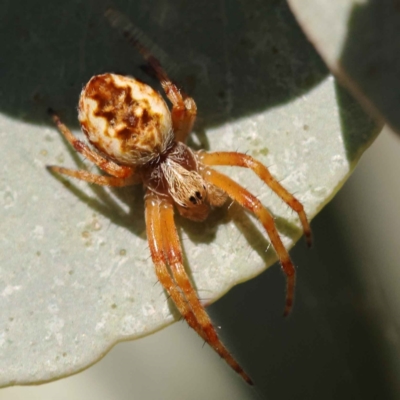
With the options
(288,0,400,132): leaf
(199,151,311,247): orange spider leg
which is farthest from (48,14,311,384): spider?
(288,0,400,132): leaf

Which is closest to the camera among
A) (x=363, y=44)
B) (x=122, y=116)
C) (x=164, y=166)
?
(x=363, y=44)

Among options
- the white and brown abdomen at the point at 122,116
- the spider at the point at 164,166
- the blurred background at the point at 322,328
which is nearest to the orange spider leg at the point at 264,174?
the spider at the point at 164,166

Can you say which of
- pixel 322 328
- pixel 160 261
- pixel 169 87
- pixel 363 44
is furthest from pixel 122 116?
pixel 322 328

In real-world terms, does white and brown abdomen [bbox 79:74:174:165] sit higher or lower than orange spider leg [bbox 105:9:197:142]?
lower

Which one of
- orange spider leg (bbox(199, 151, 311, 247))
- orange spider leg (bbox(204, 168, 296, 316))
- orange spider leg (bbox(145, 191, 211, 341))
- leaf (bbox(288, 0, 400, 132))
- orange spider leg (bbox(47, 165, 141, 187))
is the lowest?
orange spider leg (bbox(145, 191, 211, 341))

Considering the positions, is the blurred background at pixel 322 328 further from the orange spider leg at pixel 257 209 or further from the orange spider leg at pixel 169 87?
the orange spider leg at pixel 169 87

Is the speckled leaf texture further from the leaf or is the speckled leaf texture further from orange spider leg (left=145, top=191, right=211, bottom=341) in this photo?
the leaf

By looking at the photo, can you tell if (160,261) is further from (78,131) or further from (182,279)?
(78,131)
